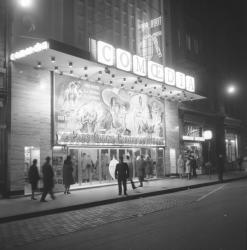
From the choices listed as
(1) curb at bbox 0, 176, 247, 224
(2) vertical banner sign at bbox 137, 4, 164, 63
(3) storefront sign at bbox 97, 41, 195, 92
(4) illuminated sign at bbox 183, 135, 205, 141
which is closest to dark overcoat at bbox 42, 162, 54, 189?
(1) curb at bbox 0, 176, 247, 224

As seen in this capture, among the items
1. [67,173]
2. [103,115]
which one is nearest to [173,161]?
[103,115]

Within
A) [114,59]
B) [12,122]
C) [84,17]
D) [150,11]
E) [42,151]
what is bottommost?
[42,151]

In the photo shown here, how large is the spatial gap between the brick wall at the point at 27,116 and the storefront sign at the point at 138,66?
324cm

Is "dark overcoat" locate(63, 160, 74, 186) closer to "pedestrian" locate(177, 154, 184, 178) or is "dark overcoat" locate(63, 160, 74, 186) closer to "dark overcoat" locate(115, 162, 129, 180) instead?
"dark overcoat" locate(115, 162, 129, 180)

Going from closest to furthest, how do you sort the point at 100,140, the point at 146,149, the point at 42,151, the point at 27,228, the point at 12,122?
the point at 27,228 < the point at 12,122 < the point at 42,151 < the point at 100,140 < the point at 146,149

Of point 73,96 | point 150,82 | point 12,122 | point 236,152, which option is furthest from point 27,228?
point 236,152

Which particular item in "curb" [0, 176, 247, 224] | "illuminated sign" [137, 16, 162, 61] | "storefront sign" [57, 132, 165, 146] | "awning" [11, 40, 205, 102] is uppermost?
"illuminated sign" [137, 16, 162, 61]

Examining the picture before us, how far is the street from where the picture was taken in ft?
24.9

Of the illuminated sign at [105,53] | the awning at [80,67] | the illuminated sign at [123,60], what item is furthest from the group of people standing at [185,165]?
the illuminated sign at [105,53]

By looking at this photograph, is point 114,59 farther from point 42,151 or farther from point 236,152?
point 236,152

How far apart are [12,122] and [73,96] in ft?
14.5

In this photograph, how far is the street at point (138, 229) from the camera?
Answer: 7598 mm

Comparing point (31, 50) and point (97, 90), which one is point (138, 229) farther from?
point (97, 90)

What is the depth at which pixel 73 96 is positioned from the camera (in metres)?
20.5
